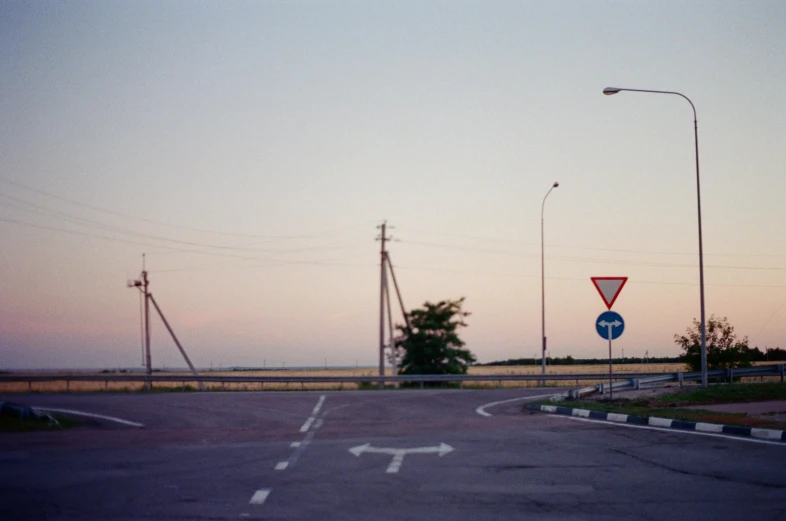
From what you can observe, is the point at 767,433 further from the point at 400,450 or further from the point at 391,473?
the point at 391,473

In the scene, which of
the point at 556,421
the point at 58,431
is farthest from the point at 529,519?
the point at 58,431

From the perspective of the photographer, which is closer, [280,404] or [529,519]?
[529,519]

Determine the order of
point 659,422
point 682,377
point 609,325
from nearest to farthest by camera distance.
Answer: point 659,422 < point 609,325 < point 682,377

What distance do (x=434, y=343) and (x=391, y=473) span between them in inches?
1577

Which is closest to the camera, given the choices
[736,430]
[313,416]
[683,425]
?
[736,430]

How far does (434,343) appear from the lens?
50062 mm

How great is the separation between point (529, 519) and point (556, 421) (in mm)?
10445

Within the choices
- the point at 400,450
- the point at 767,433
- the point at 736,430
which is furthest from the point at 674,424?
the point at 400,450

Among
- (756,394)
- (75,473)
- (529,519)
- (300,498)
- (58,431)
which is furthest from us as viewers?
(756,394)

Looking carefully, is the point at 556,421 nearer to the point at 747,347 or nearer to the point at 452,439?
the point at 452,439

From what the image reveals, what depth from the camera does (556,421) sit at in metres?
17.4

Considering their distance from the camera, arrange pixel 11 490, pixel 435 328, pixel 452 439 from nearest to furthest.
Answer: pixel 11 490 → pixel 452 439 → pixel 435 328

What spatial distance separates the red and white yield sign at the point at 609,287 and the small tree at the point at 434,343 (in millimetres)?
30150

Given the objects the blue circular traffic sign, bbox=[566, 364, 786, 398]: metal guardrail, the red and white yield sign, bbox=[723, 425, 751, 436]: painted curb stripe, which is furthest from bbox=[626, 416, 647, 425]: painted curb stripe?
bbox=[566, 364, 786, 398]: metal guardrail
